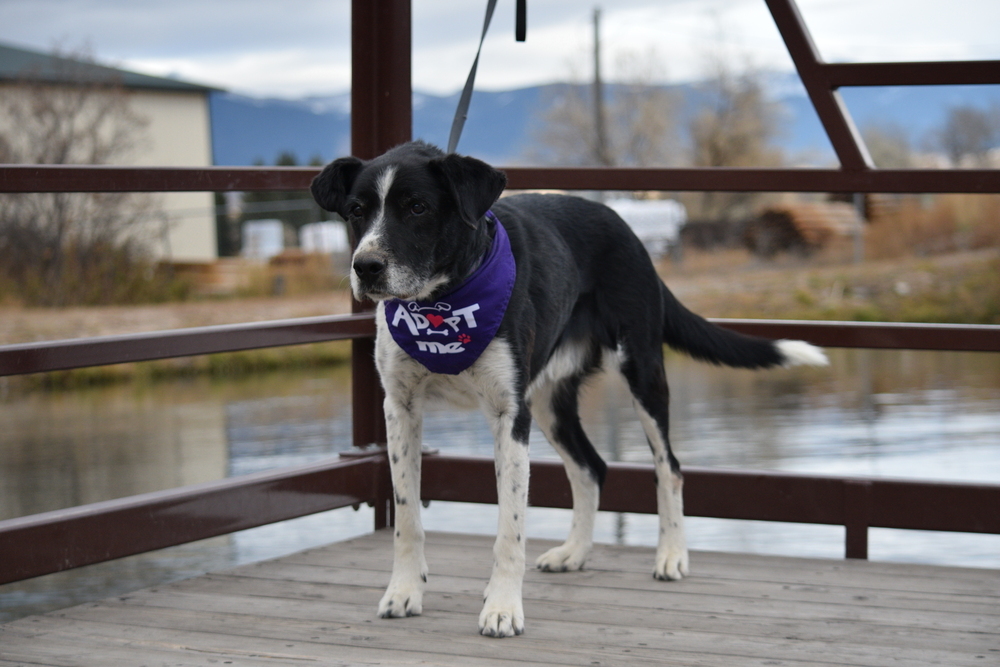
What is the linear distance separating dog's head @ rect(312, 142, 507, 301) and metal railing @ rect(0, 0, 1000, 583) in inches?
34.1

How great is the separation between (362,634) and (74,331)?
43.0ft

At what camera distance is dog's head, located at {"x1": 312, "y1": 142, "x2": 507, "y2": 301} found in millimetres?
2791

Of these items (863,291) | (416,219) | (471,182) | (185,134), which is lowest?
(863,291)

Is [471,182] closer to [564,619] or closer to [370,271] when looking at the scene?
[370,271]

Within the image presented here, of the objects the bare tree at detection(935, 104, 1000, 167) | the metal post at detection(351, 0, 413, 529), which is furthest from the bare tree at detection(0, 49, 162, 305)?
the bare tree at detection(935, 104, 1000, 167)

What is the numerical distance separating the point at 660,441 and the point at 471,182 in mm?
1269

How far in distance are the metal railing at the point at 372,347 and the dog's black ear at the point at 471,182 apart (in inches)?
41.6

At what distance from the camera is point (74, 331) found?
1467cm

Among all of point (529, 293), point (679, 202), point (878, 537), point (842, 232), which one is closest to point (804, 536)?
point (878, 537)

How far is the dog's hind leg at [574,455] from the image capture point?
11.9 feet

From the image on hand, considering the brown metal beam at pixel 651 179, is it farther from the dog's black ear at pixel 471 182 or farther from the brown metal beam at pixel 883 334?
the dog's black ear at pixel 471 182

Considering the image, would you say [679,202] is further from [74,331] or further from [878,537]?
[878,537]

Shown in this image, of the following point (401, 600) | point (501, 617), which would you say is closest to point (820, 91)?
point (501, 617)

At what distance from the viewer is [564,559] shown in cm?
358
